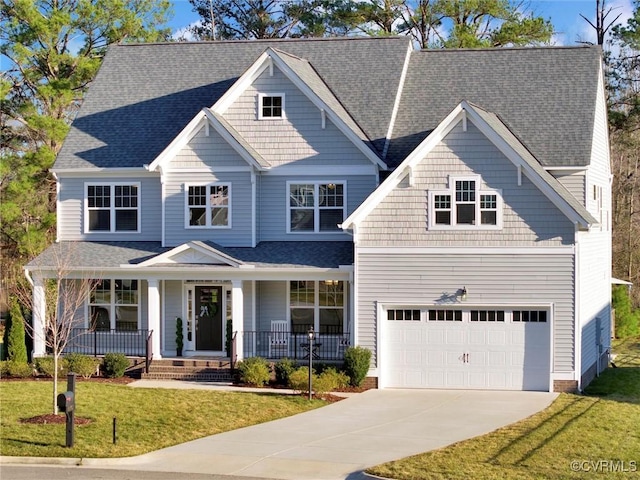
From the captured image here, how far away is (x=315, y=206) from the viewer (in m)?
28.9

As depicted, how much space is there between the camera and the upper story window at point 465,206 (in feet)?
83.8

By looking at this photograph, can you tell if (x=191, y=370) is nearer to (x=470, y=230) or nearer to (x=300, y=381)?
(x=300, y=381)

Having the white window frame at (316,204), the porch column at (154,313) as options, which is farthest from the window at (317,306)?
the porch column at (154,313)

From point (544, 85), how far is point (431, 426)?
522 inches

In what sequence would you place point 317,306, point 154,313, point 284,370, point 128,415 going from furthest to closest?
point 317,306 → point 154,313 → point 284,370 → point 128,415

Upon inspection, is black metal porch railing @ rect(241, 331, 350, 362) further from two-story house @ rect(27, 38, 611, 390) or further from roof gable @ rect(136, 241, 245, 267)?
roof gable @ rect(136, 241, 245, 267)

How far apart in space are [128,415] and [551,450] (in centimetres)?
876

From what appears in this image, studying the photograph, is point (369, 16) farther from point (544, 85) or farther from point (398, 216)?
point (398, 216)

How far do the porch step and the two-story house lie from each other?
21.6 inches

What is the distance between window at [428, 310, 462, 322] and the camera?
2605cm

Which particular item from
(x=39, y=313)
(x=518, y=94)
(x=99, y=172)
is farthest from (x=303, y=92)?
(x=39, y=313)

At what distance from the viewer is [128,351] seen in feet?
95.4

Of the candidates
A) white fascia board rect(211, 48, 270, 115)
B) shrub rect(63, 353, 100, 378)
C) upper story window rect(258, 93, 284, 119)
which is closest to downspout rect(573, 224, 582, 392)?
upper story window rect(258, 93, 284, 119)

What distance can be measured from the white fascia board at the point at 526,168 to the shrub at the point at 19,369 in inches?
531
